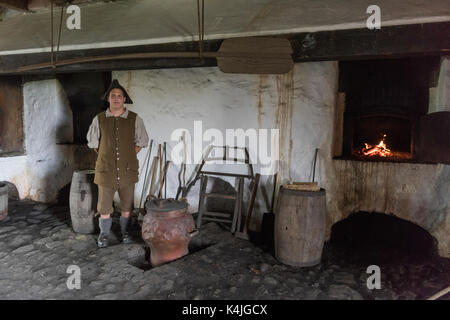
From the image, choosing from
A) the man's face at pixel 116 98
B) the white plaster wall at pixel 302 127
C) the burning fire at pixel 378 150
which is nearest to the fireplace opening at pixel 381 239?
the white plaster wall at pixel 302 127

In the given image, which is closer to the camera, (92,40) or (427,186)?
(427,186)

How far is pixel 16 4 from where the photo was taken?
18.6 feet

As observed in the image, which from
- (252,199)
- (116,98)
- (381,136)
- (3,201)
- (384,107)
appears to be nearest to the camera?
(116,98)

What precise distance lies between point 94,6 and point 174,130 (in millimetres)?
2427

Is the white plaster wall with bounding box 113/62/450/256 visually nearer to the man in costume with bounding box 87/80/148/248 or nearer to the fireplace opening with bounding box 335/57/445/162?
the fireplace opening with bounding box 335/57/445/162

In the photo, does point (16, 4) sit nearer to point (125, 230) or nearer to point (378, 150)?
point (125, 230)

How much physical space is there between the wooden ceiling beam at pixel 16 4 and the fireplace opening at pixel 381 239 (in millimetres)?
6303

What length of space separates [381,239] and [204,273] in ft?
9.09

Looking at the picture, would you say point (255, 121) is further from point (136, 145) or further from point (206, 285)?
point (206, 285)

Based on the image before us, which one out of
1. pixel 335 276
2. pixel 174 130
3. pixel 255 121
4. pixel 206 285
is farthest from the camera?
pixel 174 130

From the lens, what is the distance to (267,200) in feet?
15.7

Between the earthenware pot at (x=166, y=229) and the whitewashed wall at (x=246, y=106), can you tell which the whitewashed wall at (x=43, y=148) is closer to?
the whitewashed wall at (x=246, y=106)

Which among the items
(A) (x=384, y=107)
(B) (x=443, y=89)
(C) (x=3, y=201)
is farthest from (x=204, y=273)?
(C) (x=3, y=201)
